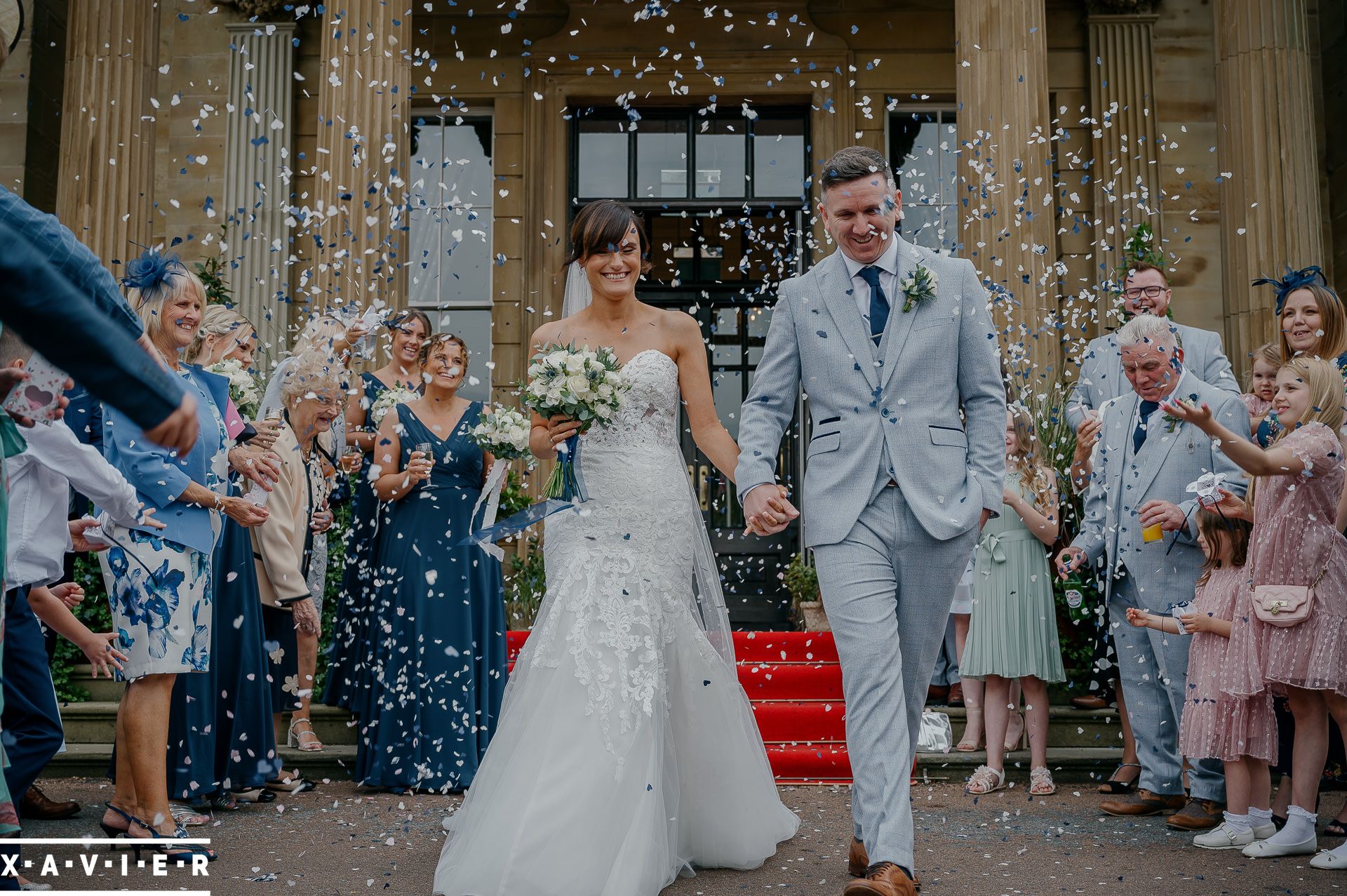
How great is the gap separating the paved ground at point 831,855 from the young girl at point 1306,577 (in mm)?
412

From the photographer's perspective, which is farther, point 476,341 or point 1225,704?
point 476,341

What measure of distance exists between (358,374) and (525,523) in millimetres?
4322

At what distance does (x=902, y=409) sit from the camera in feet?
13.9

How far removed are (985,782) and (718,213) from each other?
8.00 metres

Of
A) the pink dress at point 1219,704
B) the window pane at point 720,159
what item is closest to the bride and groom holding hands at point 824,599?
the pink dress at point 1219,704

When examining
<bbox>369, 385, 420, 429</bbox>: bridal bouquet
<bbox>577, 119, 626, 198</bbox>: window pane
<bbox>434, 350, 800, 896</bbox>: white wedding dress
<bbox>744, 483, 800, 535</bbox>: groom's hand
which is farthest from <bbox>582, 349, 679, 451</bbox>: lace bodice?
<bbox>577, 119, 626, 198</bbox>: window pane

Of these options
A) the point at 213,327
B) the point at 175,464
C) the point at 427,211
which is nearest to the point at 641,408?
the point at 175,464

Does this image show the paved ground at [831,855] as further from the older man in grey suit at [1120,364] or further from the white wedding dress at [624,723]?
the older man in grey suit at [1120,364]

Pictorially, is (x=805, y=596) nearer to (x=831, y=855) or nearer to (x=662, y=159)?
(x=662, y=159)

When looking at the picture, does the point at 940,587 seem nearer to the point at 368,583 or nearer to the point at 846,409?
the point at 846,409

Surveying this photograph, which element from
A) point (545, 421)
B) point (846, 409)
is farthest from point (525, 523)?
point (846, 409)

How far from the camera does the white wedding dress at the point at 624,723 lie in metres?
4.14

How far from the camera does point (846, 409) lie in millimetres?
4301

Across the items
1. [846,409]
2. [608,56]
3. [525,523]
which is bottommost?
[525,523]
